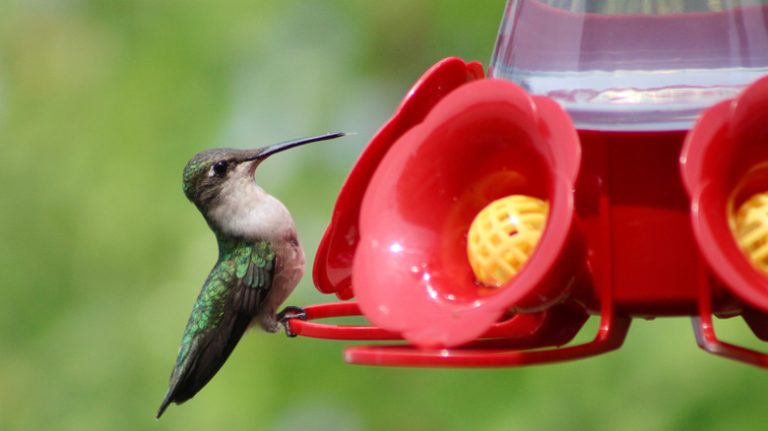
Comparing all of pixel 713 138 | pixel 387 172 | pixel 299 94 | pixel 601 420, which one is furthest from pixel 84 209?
pixel 713 138

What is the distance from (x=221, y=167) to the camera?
4.89 meters

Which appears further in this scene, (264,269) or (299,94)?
(299,94)

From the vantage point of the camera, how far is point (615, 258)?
108 inches

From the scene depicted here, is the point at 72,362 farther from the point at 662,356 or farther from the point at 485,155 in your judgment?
the point at 485,155

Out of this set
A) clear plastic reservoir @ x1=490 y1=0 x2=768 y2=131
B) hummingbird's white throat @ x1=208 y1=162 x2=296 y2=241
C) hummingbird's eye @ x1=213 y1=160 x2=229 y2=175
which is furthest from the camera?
hummingbird's eye @ x1=213 y1=160 x2=229 y2=175

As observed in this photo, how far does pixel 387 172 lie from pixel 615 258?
0.53 metres

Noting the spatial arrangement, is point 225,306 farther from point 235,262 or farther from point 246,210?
point 246,210

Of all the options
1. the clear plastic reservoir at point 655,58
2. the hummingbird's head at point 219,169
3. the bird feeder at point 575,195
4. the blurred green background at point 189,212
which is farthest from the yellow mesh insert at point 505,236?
the blurred green background at point 189,212

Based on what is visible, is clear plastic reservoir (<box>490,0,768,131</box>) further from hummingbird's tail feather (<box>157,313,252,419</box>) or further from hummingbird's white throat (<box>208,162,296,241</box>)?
hummingbird's tail feather (<box>157,313,252,419</box>)

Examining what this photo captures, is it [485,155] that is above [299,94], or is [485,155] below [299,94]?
above

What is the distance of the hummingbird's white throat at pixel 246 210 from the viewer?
4.79 meters

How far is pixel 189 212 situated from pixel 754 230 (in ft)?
12.1

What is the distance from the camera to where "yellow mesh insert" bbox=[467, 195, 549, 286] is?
260 centimetres

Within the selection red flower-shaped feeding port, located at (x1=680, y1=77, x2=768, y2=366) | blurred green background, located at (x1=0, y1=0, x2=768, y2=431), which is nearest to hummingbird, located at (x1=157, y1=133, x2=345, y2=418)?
blurred green background, located at (x1=0, y1=0, x2=768, y2=431)
